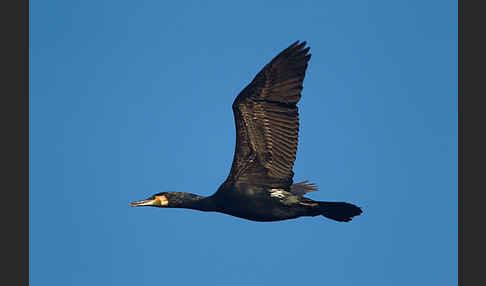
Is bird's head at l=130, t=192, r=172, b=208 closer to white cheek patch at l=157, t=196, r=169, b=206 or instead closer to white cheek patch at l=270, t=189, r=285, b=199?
white cheek patch at l=157, t=196, r=169, b=206

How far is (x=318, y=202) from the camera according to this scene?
39.3 ft

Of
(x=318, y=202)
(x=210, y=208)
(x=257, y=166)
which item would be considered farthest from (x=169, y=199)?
(x=318, y=202)

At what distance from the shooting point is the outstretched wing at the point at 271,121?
11.7 m

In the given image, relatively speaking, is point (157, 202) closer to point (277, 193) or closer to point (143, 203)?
point (143, 203)

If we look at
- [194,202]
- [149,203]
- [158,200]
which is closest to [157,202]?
[158,200]

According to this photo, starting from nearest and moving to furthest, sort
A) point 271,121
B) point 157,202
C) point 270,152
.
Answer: point 271,121 < point 270,152 < point 157,202

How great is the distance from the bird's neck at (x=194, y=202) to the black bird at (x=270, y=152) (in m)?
0.02

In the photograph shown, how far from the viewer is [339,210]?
12.1m

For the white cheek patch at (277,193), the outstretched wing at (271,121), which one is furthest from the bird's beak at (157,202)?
the white cheek patch at (277,193)

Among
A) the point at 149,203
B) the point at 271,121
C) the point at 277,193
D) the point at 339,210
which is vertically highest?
the point at 271,121

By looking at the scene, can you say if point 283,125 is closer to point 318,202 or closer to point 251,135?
point 251,135

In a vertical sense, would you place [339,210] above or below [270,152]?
below

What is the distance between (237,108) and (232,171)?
1100 millimetres

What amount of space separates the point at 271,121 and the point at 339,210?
1.86 meters
